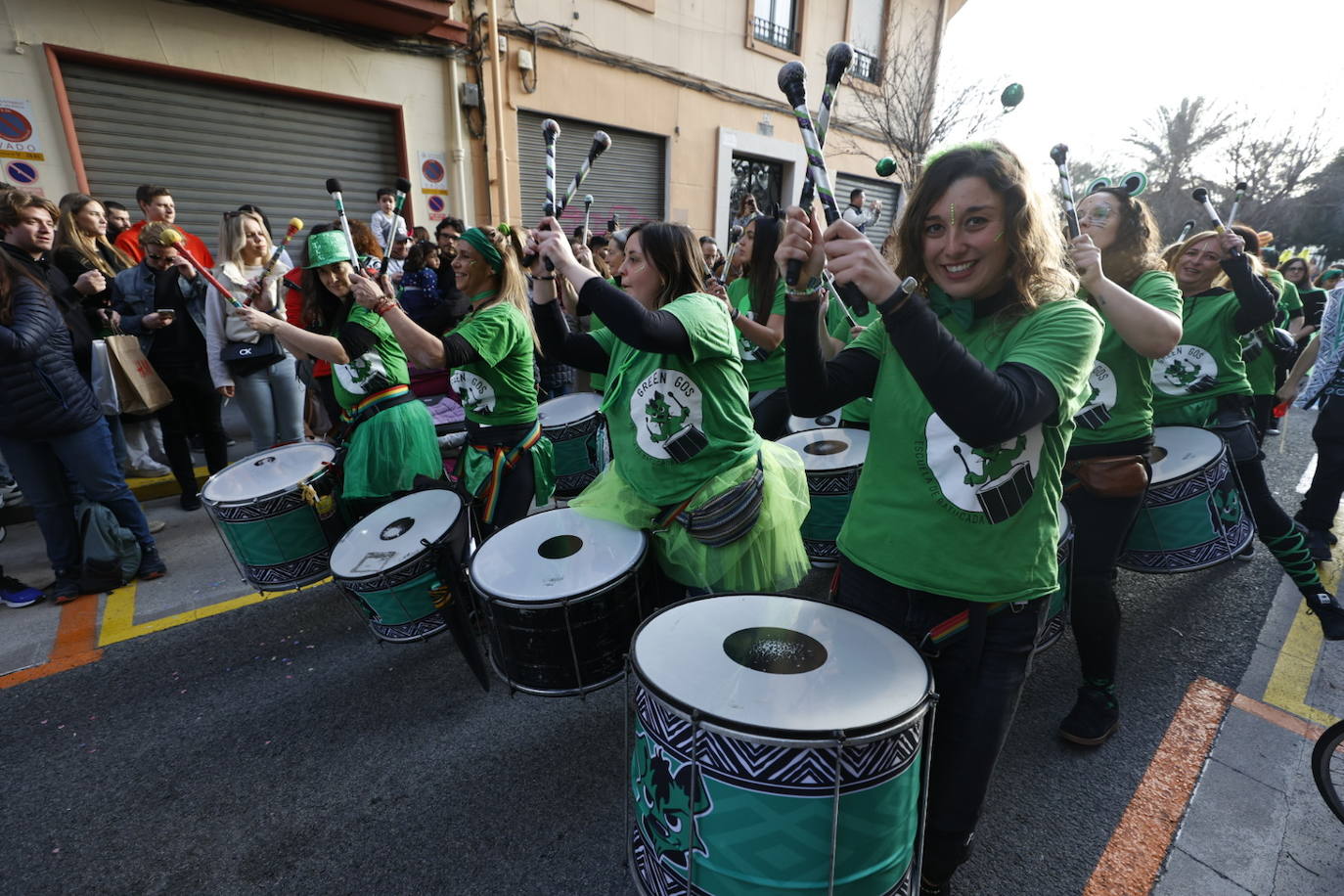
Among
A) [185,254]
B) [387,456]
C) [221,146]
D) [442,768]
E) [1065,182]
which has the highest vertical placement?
[221,146]

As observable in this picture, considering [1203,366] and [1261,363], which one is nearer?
[1203,366]

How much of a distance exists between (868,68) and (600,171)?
7.59m

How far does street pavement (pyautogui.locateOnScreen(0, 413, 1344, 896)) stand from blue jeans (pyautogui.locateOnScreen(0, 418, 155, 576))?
395 millimetres

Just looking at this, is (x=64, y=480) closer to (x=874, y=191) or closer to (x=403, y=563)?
(x=403, y=563)

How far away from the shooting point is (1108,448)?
238 centimetres

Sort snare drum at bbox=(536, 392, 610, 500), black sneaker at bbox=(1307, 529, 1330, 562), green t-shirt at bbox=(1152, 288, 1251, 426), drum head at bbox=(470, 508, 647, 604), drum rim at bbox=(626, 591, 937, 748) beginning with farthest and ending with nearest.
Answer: snare drum at bbox=(536, 392, 610, 500), black sneaker at bbox=(1307, 529, 1330, 562), green t-shirt at bbox=(1152, 288, 1251, 426), drum head at bbox=(470, 508, 647, 604), drum rim at bbox=(626, 591, 937, 748)

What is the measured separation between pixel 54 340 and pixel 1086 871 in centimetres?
498

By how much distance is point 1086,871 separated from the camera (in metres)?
1.98

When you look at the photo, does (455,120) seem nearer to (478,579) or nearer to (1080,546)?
(478,579)

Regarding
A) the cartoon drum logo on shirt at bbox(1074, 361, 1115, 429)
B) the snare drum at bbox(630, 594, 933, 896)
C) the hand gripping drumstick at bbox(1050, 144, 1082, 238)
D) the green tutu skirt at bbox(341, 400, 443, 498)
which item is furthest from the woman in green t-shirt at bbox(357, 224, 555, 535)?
the cartoon drum logo on shirt at bbox(1074, 361, 1115, 429)

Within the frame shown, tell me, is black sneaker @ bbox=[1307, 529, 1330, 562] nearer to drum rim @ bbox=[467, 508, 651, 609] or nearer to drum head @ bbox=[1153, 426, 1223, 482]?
→ drum head @ bbox=[1153, 426, 1223, 482]

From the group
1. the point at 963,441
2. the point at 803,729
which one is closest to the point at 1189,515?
the point at 963,441

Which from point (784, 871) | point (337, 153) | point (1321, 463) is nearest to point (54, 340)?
point (784, 871)

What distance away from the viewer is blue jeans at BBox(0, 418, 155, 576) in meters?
3.42
